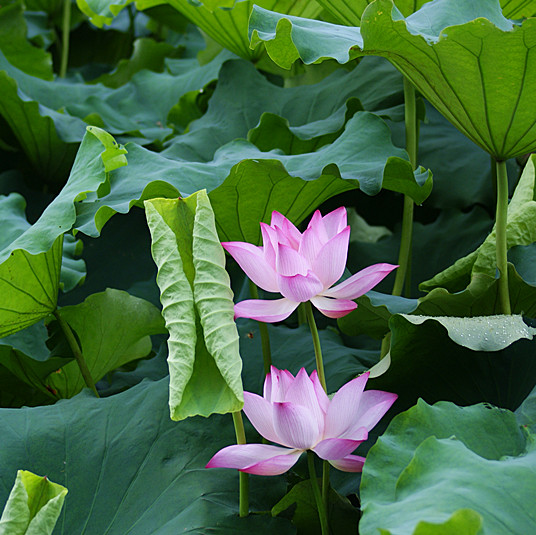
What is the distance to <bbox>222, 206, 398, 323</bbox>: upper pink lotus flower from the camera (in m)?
0.63

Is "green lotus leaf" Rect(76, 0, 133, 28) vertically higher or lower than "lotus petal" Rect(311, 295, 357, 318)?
higher

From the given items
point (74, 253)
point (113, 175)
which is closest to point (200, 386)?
point (113, 175)

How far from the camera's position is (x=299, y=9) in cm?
138

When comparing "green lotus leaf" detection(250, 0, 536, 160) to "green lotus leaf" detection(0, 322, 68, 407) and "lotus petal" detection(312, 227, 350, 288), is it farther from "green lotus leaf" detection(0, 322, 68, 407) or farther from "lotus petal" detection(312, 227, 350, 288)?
"green lotus leaf" detection(0, 322, 68, 407)

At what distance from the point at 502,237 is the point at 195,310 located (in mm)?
388

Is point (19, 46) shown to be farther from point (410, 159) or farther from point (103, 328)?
point (410, 159)

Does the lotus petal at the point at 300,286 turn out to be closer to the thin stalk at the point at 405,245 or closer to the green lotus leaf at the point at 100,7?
the thin stalk at the point at 405,245

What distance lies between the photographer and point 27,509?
567 millimetres

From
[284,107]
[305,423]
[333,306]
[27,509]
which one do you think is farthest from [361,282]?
[284,107]

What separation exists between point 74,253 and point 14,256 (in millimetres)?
236

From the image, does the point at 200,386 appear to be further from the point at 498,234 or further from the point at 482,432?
the point at 498,234

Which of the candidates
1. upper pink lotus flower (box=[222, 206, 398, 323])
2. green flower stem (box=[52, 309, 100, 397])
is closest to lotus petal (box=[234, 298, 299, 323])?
upper pink lotus flower (box=[222, 206, 398, 323])

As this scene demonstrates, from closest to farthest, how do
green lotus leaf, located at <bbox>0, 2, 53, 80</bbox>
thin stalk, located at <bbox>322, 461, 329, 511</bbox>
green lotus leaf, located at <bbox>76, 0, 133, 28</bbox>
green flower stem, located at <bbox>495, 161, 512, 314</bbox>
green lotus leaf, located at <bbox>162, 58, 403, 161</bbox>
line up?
thin stalk, located at <bbox>322, 461, 329, 511</bbox> < green flower stem, located at <bbox>495, 161, 512, 314</bbox> < green lotus leaf, located at <bbox>162, 58, 403, 161</bbox> < green lotus leaf, located at <bbox>76, 0, 133, 28</bbox> < green lotus leaf, located at <bbox>0, 2, 53, 80</bbox>

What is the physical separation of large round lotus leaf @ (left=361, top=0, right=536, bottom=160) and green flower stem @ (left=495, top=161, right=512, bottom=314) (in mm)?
41
